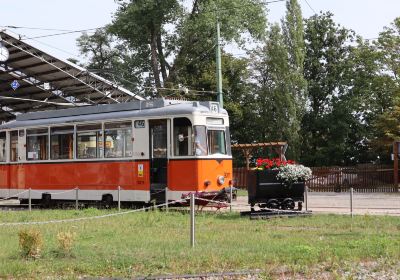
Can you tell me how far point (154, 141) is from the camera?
20219mm

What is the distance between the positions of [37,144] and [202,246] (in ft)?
46.9

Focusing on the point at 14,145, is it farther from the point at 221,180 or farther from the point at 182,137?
the point at 221,180

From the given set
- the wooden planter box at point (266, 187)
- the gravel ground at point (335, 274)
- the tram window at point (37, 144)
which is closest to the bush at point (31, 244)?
the gravel ground at point (335, 274)

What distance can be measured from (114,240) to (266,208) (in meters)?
5.98

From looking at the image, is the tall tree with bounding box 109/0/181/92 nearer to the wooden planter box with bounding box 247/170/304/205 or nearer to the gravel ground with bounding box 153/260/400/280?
the wooden planter box with bounding box 247/170/304/205

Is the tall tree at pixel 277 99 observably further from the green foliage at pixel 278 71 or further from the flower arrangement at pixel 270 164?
the flower arrangement at pixel 270 164

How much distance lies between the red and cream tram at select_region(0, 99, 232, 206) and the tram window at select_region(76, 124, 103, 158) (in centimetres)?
3

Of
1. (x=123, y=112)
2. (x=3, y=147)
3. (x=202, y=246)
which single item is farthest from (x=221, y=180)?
(x=3, y=147)

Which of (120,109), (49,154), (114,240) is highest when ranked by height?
(120,109)

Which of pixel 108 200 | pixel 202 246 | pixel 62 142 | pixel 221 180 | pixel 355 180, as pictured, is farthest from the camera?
pixel 355 180

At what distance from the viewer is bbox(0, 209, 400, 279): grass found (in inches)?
363

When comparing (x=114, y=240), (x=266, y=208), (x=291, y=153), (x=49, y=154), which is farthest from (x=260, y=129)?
(x=114, y=240)

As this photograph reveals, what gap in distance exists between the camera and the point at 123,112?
2123cm

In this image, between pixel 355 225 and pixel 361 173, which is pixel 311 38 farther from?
pixel 355 225
